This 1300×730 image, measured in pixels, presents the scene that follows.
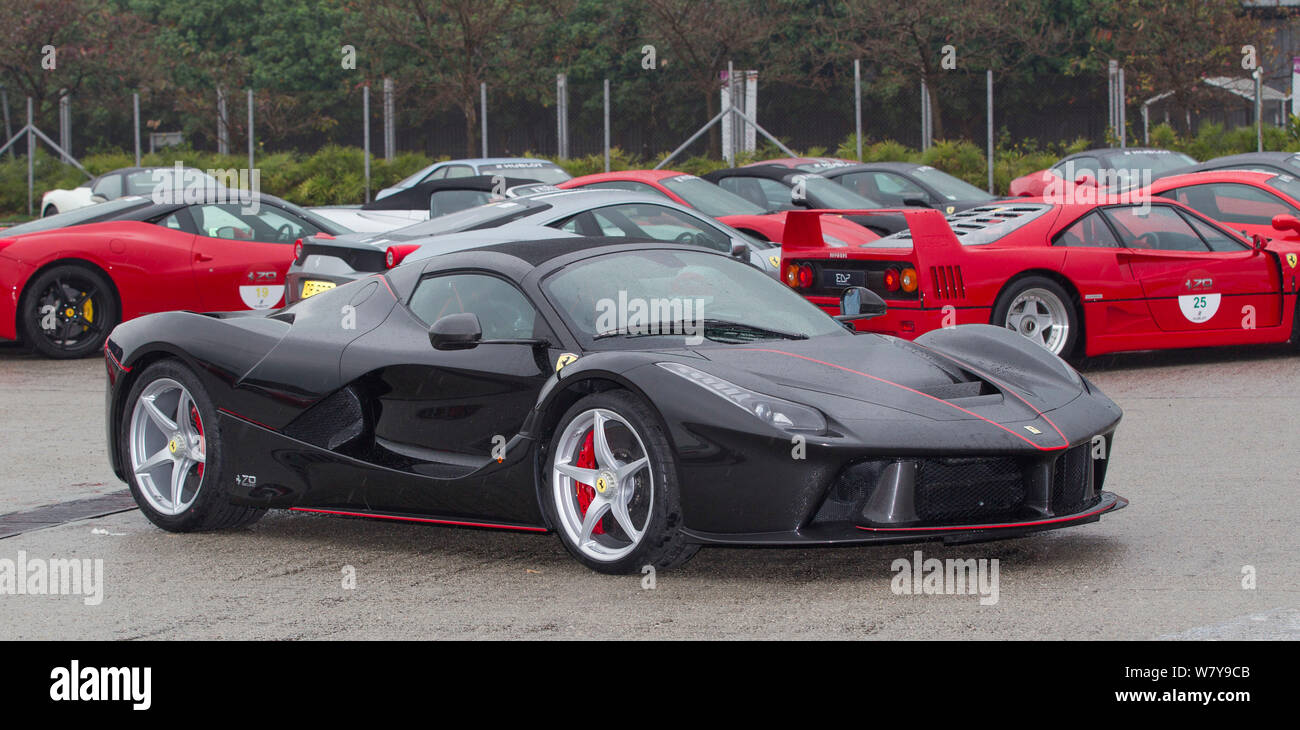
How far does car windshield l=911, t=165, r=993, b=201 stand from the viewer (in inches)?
731

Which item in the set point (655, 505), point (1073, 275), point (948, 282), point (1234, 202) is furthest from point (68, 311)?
point (1234, 202)

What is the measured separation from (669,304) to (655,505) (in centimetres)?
108

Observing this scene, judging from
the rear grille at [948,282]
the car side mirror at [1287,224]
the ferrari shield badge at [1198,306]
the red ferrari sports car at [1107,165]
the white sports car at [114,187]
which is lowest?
the ferrari shield badge at [1198,306]

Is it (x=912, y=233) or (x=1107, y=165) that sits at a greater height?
(x=1107, y=165)

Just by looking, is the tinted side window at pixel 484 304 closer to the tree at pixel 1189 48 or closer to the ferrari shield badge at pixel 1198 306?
the ferrari shield badge at pixel 1198 306

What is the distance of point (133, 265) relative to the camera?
13734 mm

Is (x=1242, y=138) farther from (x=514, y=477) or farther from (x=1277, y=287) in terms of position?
(x=514, y=477)

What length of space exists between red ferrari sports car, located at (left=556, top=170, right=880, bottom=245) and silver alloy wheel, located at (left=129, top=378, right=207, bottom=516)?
7929mm

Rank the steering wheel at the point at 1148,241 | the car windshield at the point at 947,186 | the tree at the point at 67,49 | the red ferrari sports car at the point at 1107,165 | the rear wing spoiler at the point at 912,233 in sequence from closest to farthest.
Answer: the rear wing spoiler at the point at 912,233 < the steering wheel at the point at 1148,241 < the car windshield at the point at 947,186 < the red ferrari sports car at the point at 1107,165 < the tree at the point at 67,49

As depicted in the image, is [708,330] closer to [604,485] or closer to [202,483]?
[604,485]

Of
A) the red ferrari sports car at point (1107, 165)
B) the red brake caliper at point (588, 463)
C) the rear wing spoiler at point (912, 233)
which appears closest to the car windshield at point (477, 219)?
the rear wing spoiler at point (912, 233)

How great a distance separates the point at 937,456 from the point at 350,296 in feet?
9.07

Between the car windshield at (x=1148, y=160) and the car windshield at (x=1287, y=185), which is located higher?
the car windshield at (x=1148, y=160)

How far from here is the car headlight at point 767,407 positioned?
553 centimetres
